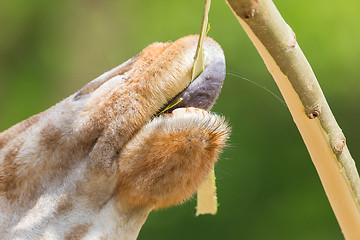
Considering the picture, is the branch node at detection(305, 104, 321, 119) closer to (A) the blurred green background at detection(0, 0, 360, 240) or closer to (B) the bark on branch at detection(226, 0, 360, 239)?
(B) the bark on branch at detection(226, 0, 360, 239)

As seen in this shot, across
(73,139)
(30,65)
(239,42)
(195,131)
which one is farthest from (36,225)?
(30,65)

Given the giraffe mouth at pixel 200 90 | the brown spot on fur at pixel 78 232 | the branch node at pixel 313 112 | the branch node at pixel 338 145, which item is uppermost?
the giraffe mouth at pixel 200 90

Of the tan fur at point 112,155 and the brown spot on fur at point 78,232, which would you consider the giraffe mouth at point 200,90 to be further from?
the brown spot on fur at point 78,232

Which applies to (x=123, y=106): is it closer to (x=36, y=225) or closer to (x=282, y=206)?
(x=36, y=225)

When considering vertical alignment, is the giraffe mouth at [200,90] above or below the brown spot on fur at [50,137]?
below

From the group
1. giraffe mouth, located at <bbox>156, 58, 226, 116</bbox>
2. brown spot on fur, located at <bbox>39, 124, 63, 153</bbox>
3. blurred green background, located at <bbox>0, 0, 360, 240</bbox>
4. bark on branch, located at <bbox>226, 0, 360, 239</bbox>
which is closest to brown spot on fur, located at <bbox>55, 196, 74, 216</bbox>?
brown spot on fur, located at <bbox>39, 124, 63, 153</bbox>

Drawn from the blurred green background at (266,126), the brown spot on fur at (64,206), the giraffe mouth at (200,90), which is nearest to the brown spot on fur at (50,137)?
the brown spot on fur at (64,206)

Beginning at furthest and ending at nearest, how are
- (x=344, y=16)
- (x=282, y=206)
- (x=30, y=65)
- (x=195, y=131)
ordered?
(x=30, y=65) → (x=282, y=206) → (x=344, y=16) → (x=195, y=131)
